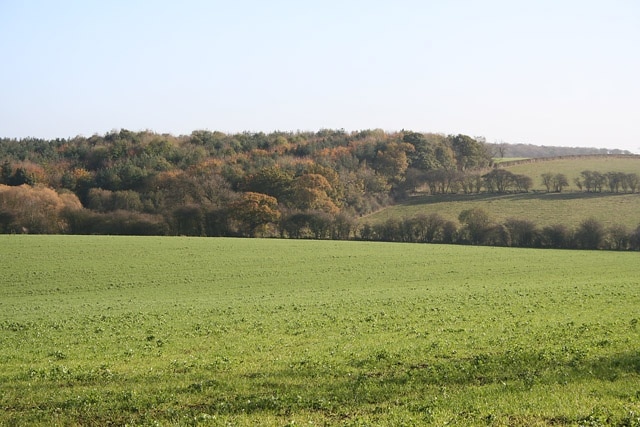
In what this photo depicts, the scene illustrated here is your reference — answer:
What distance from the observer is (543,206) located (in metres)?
90.5

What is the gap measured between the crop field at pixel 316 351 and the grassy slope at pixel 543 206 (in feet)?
133

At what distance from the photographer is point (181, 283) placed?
4291cm

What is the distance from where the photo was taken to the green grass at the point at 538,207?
79.5m

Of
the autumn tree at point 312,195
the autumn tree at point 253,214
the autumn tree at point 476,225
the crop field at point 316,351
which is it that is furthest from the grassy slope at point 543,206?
the crop field at point 316,351

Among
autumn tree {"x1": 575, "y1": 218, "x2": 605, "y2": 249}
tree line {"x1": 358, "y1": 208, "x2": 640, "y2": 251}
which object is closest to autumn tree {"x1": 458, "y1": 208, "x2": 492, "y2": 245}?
tree line {"x1": 358, "y1": 208, "x2": 640, "y2": 251}

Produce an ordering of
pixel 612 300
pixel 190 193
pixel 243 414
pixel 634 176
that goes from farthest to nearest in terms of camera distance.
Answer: pixel 634 176
pixel 190 193
pixel 612 300
pixel 243 414

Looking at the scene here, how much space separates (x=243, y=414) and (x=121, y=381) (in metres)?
4.19

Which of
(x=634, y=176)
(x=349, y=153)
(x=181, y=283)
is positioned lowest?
(x=181, y=283)

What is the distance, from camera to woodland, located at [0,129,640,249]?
77188 millimetres

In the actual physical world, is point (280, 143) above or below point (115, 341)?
above

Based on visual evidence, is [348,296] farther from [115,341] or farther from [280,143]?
[280,143]

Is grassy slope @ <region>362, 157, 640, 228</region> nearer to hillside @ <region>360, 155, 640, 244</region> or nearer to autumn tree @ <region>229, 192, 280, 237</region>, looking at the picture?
hillside @ <region>360, 155, 640, 244</region>

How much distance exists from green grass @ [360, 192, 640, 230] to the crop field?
39.8 metres

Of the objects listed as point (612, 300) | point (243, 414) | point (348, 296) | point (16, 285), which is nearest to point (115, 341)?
point (243, 414)
